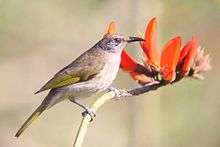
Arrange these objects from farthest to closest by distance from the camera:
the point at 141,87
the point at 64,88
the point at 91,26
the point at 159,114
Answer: the point at 91,26 < the point at 159,114 < the point at 64,88 < the point at 141,87

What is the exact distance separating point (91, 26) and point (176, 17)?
0.79 meters

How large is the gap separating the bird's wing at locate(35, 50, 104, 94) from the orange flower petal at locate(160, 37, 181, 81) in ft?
2.21

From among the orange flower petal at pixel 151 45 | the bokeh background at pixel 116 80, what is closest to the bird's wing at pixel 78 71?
the orange flower petal at pixel 151 45

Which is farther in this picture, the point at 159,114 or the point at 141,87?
the point at 159,114

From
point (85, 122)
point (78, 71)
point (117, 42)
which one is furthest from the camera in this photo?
point (78, 71)

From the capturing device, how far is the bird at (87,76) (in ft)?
9.31

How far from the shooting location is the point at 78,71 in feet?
10.1

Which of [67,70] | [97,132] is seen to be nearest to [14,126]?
[97,132]

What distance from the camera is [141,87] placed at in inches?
91.7

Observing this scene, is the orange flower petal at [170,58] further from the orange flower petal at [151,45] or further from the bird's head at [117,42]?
the bird's head at [117,42]

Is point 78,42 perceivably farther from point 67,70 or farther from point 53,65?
point 67,70

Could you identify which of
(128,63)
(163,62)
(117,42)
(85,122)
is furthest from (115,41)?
(85,122)

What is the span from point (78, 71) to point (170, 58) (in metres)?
0.83

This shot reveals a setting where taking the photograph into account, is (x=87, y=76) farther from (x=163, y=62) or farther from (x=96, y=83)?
(x=163, y=62)
